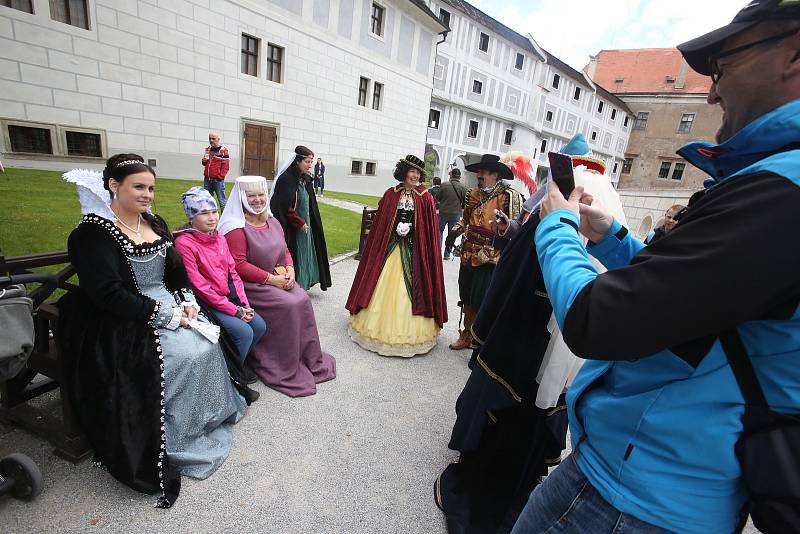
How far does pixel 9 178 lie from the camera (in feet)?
28.2

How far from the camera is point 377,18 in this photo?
18.5 meters

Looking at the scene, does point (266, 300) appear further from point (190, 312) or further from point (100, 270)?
point (100, 270)

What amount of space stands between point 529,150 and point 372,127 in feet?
61.6

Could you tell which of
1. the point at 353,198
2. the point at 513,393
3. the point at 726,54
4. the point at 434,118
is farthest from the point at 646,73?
the point at 726,54

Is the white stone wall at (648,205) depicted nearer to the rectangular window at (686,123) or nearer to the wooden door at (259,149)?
the rectangular window at (686,123)

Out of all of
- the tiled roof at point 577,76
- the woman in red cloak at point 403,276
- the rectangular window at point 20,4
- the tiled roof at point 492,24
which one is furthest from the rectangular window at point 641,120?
the rectangular window at point 20,4

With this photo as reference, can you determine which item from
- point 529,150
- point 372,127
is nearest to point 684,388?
point 372,127

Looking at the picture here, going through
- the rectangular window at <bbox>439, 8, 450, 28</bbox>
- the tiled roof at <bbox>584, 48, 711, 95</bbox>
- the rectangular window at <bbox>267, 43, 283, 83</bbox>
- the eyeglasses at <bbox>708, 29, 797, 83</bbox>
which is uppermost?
the tiled roof at <bbox>584, 48, 711, 95</bbox>

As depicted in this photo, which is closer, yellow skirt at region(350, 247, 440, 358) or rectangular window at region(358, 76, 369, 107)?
yellow skirt at region(350, 247, 440, 358)

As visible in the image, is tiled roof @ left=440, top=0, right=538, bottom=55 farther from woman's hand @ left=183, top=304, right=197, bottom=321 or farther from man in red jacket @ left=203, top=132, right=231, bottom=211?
woman's hand @ left=183, top=304, right=197, bottom=321

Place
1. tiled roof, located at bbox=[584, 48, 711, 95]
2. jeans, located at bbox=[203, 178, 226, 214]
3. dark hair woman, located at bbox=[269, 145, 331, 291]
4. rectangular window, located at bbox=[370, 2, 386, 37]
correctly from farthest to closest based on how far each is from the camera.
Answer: tiled roof, located at bbox=[584, 48, 711, 95], rectangular window, located at bbox=[370, 2, 386, 37], jeans, located at bbox=[203, 178, 226, 214], dark hair woman, located at bbox=[269, 145, 331, 291]

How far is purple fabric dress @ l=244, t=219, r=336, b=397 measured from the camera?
3559 millimetres

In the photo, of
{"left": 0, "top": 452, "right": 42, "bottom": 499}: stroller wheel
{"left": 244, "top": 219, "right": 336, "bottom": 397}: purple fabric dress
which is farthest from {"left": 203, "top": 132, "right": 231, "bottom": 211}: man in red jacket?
{"left": 0, "top": 452, "right": 42, "bottom": 499}: stroller wheel

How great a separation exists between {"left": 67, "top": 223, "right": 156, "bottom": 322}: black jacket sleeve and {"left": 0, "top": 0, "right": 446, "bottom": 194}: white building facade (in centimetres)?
1159
